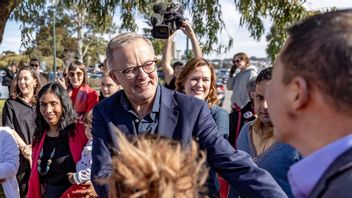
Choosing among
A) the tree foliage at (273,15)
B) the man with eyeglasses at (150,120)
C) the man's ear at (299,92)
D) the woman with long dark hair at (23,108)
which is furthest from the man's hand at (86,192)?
the tree foliage at (273,15)

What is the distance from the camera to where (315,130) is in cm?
120

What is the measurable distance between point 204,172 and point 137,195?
0.26 meters

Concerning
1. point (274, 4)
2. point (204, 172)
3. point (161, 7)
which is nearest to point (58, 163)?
point (161, 7)

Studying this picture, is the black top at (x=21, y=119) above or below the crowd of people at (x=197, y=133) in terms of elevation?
below

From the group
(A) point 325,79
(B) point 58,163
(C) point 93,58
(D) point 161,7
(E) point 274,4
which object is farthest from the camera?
(C) point 93,58

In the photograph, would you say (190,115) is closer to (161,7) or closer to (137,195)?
(137,195)

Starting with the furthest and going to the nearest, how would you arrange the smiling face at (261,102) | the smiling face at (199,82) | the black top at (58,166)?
the smiling face at (199,82) < the black top at (58,166) < the smiling face at (261,102)

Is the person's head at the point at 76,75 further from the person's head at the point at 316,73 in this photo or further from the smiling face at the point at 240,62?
the person's head at the point at 316,73

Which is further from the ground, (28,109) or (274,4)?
(274,4)

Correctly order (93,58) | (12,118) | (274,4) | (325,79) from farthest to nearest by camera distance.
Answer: (93,58)
(274,4)
(12,118)
(325,79)

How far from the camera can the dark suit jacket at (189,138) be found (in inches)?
83.3

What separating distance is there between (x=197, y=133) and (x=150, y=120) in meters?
0.22

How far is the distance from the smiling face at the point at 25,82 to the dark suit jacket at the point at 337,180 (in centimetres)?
485

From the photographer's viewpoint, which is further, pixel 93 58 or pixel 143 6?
pixel 93 58
